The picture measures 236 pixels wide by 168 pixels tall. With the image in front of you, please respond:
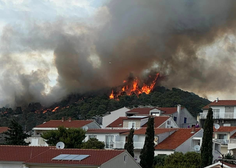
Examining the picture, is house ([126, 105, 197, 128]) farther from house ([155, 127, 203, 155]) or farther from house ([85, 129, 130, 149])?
house ([155, 127, 203, 155])

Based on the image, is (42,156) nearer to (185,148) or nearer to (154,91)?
(185,148)

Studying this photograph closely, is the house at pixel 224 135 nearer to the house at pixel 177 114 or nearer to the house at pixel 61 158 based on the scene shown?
the house at pixel 61 158

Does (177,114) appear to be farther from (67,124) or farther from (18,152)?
(18,152)

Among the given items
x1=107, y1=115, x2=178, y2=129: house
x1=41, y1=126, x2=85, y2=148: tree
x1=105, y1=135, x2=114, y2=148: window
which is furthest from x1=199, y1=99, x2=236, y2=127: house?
x1=41, y1=126, x2=85, y2=148: tree

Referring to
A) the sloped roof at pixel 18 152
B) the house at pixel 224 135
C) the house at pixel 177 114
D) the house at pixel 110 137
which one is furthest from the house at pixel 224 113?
the sloped roof at pixel 18 152

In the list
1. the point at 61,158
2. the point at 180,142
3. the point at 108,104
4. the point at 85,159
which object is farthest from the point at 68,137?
the point at 108,104

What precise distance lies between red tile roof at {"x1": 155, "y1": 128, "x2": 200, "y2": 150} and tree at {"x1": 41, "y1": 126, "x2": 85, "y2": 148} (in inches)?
395

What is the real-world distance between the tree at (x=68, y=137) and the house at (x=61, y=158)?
15.4 metres

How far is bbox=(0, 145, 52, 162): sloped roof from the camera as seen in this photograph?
45.3 m

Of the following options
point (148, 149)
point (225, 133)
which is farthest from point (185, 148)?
point (148, 149)

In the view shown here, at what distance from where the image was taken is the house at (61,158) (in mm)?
40438

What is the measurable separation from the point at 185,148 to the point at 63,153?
22.6 metres

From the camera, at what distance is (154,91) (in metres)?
150

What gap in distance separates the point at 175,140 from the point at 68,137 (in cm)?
1371
